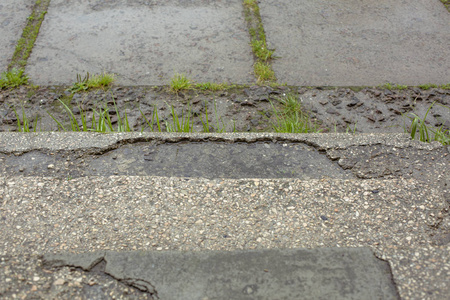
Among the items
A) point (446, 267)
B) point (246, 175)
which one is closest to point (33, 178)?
point (246, 175)

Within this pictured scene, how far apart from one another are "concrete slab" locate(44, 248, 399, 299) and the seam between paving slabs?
171 centimetres

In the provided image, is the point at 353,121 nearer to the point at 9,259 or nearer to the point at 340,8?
the point at 340,8

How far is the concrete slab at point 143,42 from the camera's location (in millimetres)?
2650

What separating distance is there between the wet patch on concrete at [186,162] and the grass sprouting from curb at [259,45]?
0.80 m

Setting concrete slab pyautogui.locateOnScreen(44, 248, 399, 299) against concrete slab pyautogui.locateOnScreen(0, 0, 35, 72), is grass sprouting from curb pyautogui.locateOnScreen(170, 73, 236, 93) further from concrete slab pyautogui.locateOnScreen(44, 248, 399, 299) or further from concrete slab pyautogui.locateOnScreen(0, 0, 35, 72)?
concrete slab pyautogui.locateOnScreen(44, 248, 399, 299)

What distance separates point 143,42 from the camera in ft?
9.49

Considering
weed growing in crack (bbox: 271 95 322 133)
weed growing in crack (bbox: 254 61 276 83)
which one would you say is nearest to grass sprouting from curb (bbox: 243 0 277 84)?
weed growing in crack (bbox: 254 61 276 83)

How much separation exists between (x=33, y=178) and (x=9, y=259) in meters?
0.39

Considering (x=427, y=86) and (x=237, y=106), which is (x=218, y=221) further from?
(x=427, y=86)

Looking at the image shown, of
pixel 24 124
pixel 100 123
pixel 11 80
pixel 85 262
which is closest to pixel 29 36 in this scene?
pixel 11 80

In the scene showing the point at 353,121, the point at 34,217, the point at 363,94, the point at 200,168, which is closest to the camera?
the point at 34,217

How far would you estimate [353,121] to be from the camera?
7.76 ft

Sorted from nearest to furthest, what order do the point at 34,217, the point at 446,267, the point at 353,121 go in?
the point at 446,267, the point at 34,217, the point at 353,121

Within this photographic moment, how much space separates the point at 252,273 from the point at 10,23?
2649 millimetres
